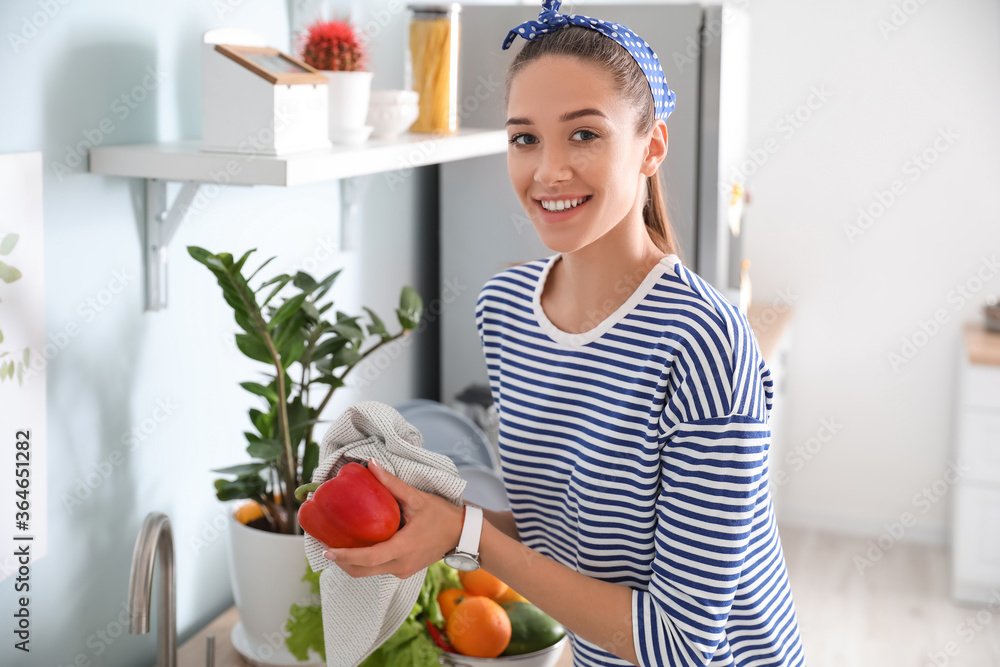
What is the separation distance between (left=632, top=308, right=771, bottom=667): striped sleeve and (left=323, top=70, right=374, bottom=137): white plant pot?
69 centimetres

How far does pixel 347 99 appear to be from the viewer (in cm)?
132

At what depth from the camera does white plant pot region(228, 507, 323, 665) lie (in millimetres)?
1208

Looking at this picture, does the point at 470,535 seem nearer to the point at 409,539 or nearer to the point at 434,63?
the point at 409,539

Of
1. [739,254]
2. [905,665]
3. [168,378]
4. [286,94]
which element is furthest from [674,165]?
[905,665]

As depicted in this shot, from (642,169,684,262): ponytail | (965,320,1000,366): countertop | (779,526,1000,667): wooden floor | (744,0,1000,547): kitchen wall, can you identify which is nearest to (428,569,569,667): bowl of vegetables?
(642,169,684,262): ponytail

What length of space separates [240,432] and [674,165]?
3.39ft

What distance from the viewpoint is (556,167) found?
2.89ft

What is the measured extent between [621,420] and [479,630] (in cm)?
42

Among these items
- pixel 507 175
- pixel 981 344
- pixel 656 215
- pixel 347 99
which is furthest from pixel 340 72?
pixel 981 344

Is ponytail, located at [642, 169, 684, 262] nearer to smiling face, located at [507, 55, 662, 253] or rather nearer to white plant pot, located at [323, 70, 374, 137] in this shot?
smiling face, located at [507, 55, 662, 253]

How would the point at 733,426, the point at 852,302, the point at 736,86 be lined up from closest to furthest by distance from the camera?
the point at 733,426 < the point at 736,86 < the point at 852,302

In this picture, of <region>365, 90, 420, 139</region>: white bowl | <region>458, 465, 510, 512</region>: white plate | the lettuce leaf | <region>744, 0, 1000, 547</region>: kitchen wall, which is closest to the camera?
the lettuce leaf

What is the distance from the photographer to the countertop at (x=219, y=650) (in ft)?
4.19

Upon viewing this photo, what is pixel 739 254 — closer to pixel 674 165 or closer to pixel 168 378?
pixel 674 165
